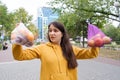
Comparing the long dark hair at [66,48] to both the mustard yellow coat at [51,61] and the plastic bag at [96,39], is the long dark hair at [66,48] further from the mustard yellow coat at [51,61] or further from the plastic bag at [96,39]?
the plastic bag at [96,39]

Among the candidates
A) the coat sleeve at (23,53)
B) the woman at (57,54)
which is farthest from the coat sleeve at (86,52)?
the coat sleeve at (23,53)

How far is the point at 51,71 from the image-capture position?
3244 mm

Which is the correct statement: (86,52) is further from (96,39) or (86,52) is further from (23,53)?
(23,53)

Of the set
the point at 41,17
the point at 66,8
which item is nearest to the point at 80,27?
the point at 66,8

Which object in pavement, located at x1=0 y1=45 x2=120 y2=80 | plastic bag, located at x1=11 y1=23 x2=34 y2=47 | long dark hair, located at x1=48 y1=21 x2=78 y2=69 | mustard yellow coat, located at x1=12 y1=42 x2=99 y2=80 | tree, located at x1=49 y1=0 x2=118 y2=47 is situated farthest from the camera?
tree, located at x1=49 y1=0 x2=118 y2=47

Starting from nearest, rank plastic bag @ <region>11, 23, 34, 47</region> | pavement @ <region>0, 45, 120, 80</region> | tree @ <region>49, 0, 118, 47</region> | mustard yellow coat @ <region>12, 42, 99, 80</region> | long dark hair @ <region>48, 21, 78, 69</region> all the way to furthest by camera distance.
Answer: plastic bag @ <region>11, 23, 34, 47</region>
mustard yellow coat @ <region>12, 42, 99, 80</region>
long dark hair @ <region>48, 21, 78, 69</region>
pavement @ <region>0, 45, 120, 80</region>
tree @ <region>49, 0, 118, 47</region>

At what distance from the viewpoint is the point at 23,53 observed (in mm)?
3156

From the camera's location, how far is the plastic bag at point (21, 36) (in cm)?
299

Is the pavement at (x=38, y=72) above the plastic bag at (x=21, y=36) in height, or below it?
below

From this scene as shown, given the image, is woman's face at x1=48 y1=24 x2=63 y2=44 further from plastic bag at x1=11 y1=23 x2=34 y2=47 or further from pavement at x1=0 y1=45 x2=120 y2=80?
pavement at x1=0 y1=45 x2=120 y2=80

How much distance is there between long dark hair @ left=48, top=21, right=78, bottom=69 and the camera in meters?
3.34

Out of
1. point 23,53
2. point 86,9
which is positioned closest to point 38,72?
point 23,53

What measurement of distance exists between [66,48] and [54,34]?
0.73 feet

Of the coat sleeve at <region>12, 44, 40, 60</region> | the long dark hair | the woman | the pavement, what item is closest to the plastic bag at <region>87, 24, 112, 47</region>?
the woman
